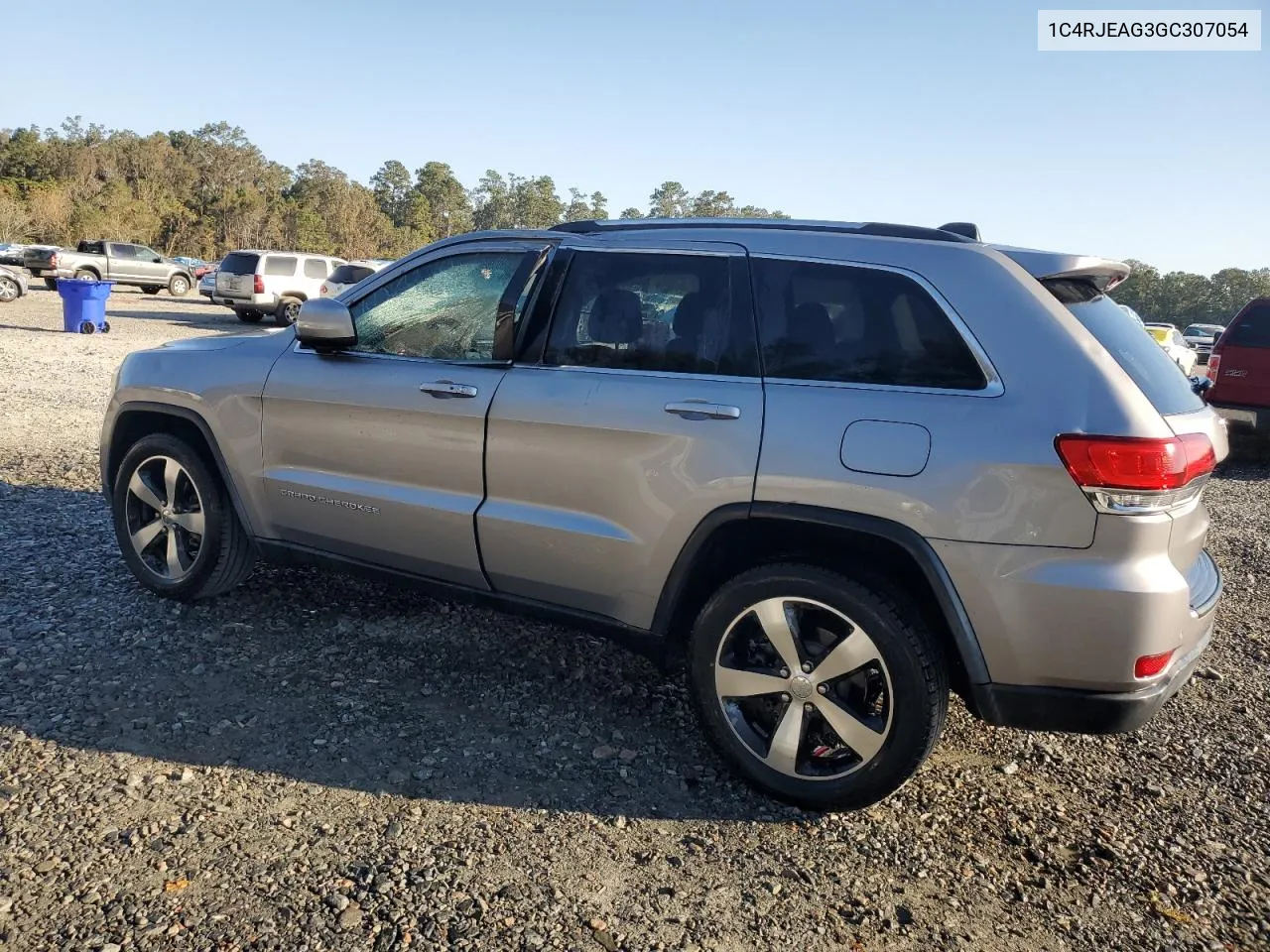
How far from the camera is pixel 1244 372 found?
9.73 m

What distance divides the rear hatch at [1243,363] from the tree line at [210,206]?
31635 mm

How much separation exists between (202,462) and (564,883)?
109 inches

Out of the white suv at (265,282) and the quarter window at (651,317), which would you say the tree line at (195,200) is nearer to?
the white suv at (265,282)

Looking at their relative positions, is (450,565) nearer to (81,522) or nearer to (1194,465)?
(1194,465)

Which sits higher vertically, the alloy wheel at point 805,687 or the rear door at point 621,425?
the rear door at point 621,425

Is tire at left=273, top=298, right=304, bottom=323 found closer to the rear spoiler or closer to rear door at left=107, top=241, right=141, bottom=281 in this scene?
rear door at left=107, top=241, right=141, bottom=281

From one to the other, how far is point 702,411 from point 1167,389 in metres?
1.44

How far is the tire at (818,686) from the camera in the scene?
9.23 ft

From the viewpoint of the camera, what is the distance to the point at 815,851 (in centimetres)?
284

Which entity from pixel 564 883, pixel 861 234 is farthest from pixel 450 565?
pixel 861 234

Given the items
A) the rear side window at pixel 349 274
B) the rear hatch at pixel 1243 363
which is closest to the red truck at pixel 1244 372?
the rear hatch at pixel 1243 363

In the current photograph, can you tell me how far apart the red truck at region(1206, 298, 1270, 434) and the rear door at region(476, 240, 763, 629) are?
8.49 m

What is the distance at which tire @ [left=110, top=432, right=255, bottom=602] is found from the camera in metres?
4.29

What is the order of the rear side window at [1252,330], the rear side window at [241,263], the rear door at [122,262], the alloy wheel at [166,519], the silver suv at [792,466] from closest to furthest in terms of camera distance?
the silver suv at [792,466] < the alloy wheel at [166,519] < the rear side window at [1252,330] < the rear side window at [241,263] < the rear door at [122,262]
